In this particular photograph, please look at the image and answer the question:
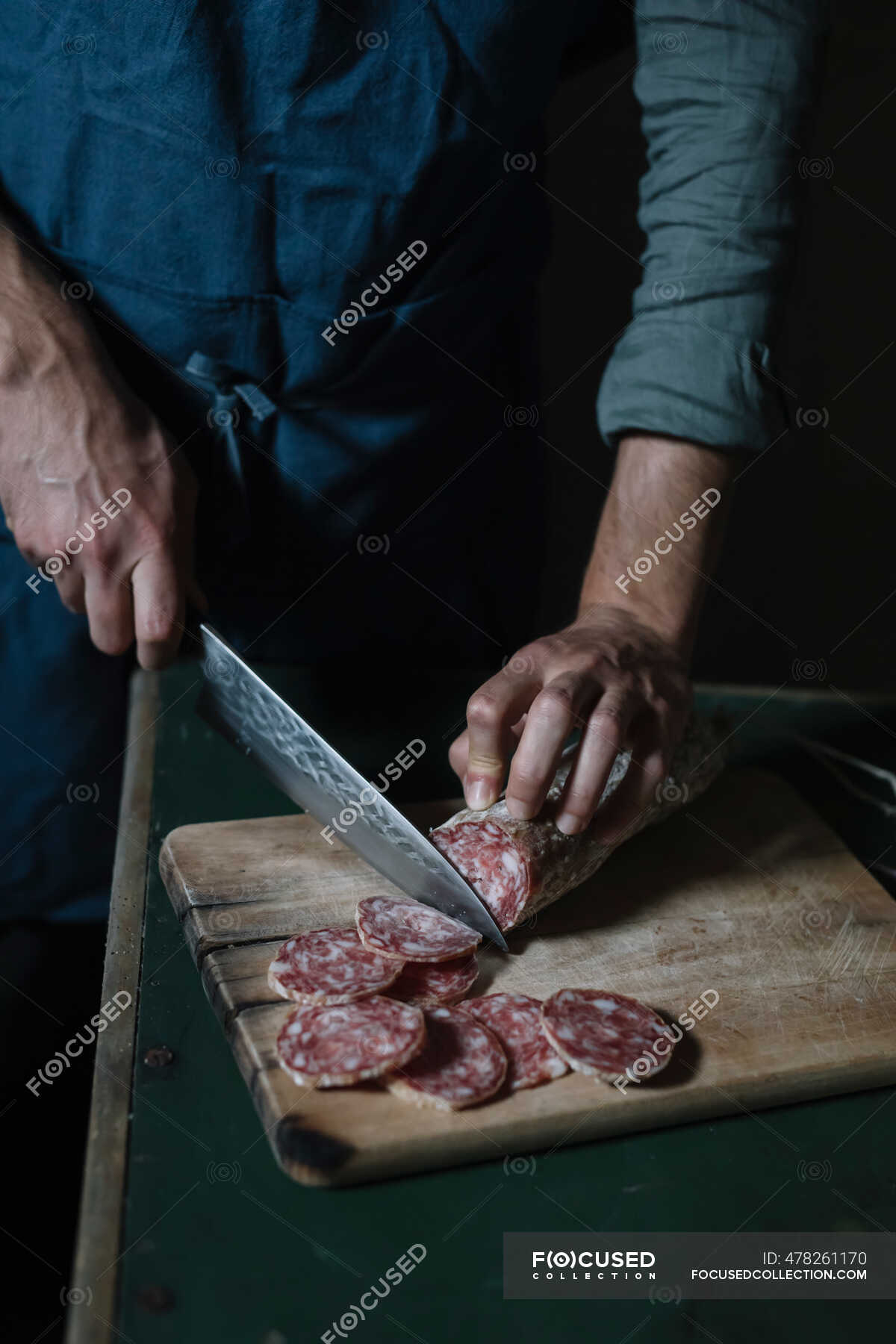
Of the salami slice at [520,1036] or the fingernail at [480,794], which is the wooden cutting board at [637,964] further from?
the fingernail at [480,794]

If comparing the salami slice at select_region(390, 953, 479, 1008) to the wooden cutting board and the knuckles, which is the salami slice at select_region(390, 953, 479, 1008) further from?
the knuckles

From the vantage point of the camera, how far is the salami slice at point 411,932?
1247 mm

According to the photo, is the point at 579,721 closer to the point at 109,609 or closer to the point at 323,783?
the point at 323,783

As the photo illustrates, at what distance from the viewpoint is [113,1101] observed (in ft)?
3.58

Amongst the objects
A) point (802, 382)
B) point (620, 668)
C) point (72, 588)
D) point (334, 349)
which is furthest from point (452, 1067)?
point (802, 382)

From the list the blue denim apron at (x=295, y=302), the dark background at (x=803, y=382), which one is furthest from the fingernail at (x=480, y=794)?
the dark background at (x=803, y=382)

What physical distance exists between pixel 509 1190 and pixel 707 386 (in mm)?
1143

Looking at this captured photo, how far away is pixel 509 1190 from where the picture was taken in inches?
41.9

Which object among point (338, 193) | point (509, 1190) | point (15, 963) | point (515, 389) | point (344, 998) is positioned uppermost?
point (338, 193)

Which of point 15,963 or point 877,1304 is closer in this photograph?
Result: point 877,1304

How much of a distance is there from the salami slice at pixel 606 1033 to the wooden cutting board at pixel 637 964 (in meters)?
0.02

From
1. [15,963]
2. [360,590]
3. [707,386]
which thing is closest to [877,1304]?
[707,386]

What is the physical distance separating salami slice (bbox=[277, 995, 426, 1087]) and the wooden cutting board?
0.07 feet

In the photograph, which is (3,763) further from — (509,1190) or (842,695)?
(842,695)
